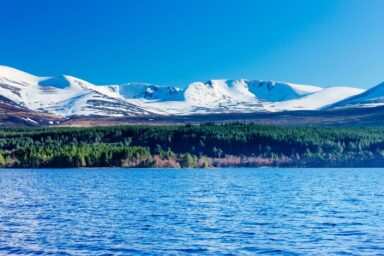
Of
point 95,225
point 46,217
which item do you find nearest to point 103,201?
point 46,217

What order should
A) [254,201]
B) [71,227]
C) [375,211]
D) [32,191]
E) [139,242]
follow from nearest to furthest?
[139,242] → [71,227] → [375,211] → [254,201] → [32,191]

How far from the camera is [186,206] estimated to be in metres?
70.1

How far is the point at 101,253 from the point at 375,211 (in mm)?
32462

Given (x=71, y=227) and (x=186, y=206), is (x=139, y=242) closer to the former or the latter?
(x=71, y=227)

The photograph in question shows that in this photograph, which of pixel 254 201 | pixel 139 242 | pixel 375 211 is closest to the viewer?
pixel 139 242

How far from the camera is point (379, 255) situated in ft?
134

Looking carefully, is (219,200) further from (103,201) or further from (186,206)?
(103,201)

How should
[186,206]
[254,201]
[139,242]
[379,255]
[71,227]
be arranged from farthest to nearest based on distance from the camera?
[254,201] < [186,206] < [71,227] < [139,242] < [379,255]

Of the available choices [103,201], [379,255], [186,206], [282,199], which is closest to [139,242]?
[379,255]

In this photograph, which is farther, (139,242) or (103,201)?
(103,201)

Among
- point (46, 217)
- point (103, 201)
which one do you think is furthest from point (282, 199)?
point (46, 217)

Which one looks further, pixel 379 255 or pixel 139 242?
pixel 139 242

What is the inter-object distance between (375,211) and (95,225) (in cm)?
2749

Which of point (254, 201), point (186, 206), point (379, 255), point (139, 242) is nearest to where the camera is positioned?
point (379, 255)
